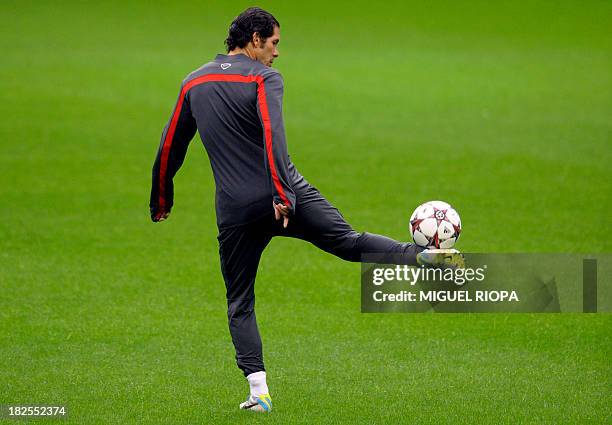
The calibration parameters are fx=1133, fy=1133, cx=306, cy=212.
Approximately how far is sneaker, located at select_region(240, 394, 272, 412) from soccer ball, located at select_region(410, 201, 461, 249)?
4.75 ft

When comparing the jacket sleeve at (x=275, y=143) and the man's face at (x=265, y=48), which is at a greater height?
the man's face at (x=265, y=48)

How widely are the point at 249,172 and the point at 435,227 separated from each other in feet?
4.21

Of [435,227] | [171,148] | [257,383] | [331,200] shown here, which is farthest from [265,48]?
[331,200]

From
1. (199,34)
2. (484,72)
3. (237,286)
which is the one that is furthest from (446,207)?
(199,34)

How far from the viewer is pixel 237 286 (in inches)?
299

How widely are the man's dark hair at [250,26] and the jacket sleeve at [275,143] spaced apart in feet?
1.37

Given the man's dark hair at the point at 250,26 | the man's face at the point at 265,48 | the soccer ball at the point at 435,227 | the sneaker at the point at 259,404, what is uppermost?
the man's dark hair at the point at 250,26

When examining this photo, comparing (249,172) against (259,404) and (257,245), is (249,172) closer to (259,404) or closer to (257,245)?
(257,245)

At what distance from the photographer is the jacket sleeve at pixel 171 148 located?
7566 mm

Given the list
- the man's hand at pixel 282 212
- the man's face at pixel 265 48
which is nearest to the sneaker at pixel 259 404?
the man's hand at pixel 282 212

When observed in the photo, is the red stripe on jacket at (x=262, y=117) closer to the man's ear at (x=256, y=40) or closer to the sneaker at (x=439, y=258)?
the man's ear at (x=256, y=40)

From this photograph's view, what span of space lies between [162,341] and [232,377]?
50.7 inches

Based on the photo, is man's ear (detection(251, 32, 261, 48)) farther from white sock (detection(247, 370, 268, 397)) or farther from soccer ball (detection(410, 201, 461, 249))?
white sock (detection(247, 370, 268, 397))

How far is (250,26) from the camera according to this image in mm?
7406
